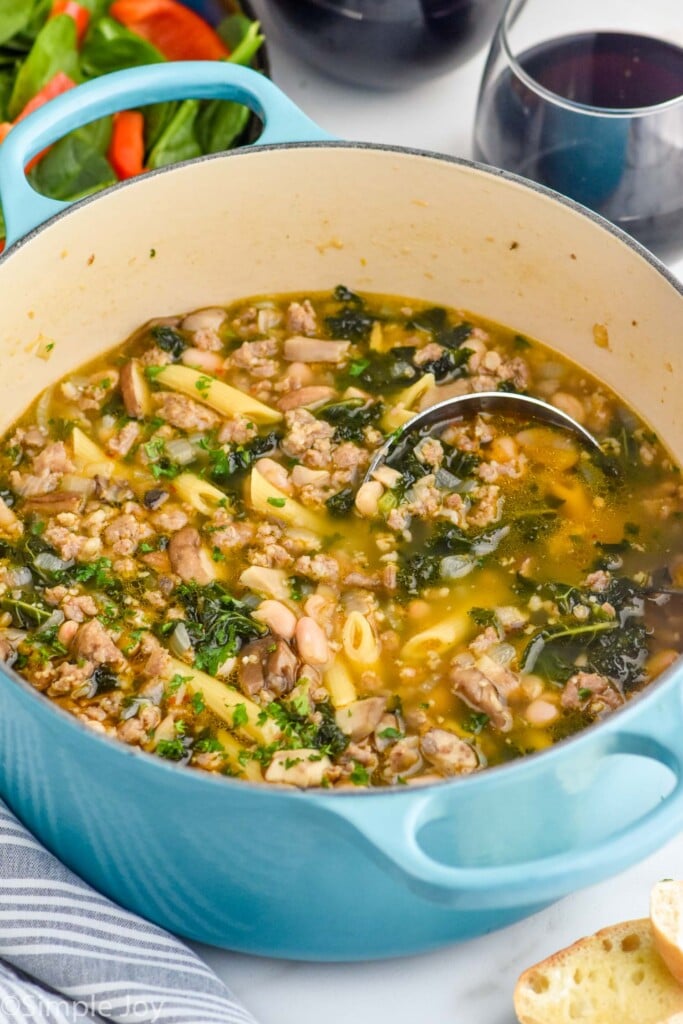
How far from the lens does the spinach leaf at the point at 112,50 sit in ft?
15.4

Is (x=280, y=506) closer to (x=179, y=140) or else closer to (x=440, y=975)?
(x=440, y=975)

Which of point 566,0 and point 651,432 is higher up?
point 566,0

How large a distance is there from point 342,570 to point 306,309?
1.00m

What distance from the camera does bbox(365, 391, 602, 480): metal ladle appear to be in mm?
3762

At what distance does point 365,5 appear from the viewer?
4.45 meters

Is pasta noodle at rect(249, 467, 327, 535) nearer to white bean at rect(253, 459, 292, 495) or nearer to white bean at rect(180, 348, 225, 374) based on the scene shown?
white bean at rect(253, 459, 292, 495)

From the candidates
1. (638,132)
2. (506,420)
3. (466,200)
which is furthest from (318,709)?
(638,132)

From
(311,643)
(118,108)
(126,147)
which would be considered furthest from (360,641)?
(126,147)

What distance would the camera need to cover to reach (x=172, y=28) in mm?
4836

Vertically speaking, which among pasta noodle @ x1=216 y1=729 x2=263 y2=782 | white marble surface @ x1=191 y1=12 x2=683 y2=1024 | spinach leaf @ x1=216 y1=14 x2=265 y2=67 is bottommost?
white marble surface @ x1=191 y1=12 x2=683 y2=1024

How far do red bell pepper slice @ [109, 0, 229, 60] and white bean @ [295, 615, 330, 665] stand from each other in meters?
2.40

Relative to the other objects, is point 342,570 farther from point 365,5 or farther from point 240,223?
point 365,5

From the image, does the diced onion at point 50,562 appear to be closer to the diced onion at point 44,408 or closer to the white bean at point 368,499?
the diced onion at point 44,408

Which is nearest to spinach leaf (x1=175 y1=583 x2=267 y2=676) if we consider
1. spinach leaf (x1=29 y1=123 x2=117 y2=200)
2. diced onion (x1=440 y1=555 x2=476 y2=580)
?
diced onion (x1=440 y1=555 x2=476 y2=580)
